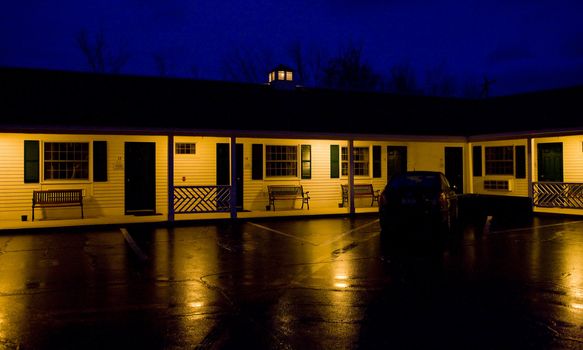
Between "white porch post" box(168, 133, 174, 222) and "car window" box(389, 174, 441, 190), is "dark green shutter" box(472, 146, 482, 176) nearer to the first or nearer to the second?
"car window" box(389, 174, 441, 190)

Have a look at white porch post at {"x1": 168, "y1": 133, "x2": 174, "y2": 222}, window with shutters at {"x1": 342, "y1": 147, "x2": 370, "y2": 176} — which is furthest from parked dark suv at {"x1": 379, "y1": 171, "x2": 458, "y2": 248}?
window with shutters at {"x1": 342, "y1": 147, "x2": 370, "y2": 176}

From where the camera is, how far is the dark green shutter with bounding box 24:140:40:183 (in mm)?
16250

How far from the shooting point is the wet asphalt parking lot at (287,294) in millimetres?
5430

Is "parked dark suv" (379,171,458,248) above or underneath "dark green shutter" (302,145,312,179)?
underneath

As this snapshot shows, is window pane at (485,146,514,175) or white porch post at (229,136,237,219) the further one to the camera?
window pane at (485,146,514,175)

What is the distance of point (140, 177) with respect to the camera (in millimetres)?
17766

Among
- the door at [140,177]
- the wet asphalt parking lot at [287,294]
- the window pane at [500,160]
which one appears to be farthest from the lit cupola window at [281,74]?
the wet asphalt parking lot at [287,294]

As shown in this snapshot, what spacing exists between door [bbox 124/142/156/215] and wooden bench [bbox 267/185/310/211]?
4145mm

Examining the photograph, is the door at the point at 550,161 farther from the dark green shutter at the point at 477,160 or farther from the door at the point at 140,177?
the door at the point at 140,177

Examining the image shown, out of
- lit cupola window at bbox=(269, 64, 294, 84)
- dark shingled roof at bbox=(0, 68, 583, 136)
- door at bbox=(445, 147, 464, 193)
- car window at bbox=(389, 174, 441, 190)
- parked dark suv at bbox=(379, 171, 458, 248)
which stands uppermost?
lit cupola window at bbox=(269, 64, 294, 84)

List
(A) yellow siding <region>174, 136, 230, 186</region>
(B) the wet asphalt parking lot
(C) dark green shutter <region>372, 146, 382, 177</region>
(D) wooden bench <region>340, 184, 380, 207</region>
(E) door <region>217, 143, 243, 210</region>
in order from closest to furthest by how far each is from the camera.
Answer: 1. (B) the wet asphalt parking lot
2. (A) yellow siding <region>174, 136, 230, 186</region>
3. (E) door <region>217, 143, 243, 210</region>
4. (D) wooden bench <region>340, 184, 380, 207</region>
5. (C) dark green shutter <region>372, 146, 382, 177</region>

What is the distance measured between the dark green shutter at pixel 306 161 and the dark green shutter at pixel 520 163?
8.09 metres

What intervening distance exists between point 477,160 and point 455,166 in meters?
0.93

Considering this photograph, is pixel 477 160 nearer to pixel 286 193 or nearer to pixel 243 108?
pixel 286 193
